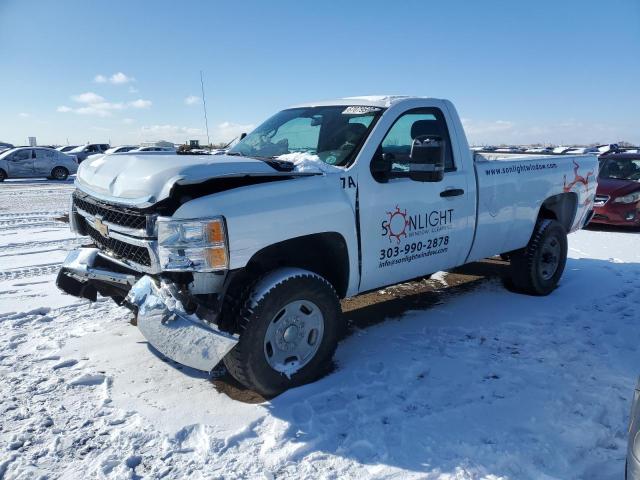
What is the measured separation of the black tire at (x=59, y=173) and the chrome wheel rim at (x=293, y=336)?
22.5 metres

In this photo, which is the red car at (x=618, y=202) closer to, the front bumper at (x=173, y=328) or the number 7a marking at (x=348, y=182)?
the number 7a marking at (x=348, y=182)

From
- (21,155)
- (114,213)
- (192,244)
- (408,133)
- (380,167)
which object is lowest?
(192,244)

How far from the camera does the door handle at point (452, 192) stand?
4363mm

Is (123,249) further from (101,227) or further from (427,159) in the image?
(427,159)

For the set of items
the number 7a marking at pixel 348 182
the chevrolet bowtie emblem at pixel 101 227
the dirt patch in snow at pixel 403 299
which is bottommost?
the dirt patch in snow at pixel 403 299

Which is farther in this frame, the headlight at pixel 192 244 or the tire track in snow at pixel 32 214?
the tire track in snow at pixel 32 214

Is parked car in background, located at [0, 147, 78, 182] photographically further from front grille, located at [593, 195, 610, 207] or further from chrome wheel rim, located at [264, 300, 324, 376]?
chrome wheel rim, located at [264, 300, 324, 376]

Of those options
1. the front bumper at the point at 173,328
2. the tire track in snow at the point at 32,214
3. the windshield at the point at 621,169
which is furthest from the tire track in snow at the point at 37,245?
the windshield at the point at 621,169

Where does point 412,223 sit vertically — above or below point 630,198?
above

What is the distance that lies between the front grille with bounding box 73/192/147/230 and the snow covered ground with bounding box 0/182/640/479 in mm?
1172

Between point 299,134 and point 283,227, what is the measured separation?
1.43 m

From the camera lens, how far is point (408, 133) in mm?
4422

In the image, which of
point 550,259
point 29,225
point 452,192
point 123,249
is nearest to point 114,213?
point 123,249

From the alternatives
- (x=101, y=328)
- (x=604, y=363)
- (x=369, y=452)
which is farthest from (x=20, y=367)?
(x=604, y=363)
